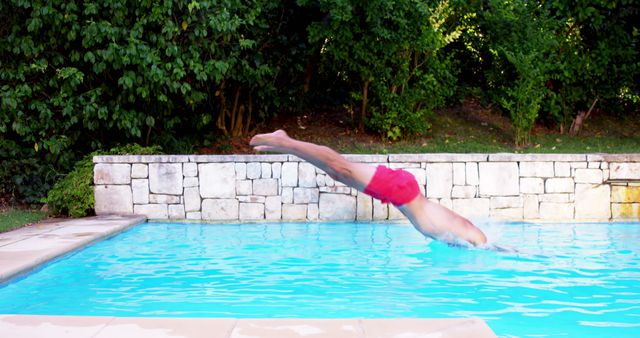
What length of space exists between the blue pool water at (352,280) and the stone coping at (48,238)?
117 mm

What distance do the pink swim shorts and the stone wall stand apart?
15.9 feet

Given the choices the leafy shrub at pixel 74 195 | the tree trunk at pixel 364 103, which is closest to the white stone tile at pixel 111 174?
the leafy shrub at pixel 74 195

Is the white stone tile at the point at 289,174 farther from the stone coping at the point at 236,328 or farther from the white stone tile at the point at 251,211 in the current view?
the stone coping at the point at 236,328

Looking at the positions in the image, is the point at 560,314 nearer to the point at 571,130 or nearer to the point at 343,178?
the point at 343,178

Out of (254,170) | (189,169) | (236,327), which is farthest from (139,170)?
(236,327)

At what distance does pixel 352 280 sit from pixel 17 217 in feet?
17.1

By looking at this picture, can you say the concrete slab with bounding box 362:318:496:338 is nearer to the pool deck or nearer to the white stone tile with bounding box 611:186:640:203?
the pool deck

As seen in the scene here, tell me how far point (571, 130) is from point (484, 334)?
35.0 ft

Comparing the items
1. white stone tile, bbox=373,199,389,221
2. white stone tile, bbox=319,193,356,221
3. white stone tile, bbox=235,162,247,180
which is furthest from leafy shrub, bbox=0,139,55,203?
white stone tile, bbox=373,199,389,221

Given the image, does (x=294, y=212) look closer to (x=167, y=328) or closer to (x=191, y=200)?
(x=191, y=200)

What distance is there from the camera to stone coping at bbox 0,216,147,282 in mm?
6434

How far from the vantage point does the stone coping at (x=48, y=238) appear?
6.43m

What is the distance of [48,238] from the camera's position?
7.93 m

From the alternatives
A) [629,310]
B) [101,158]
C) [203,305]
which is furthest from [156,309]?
[101,158]
